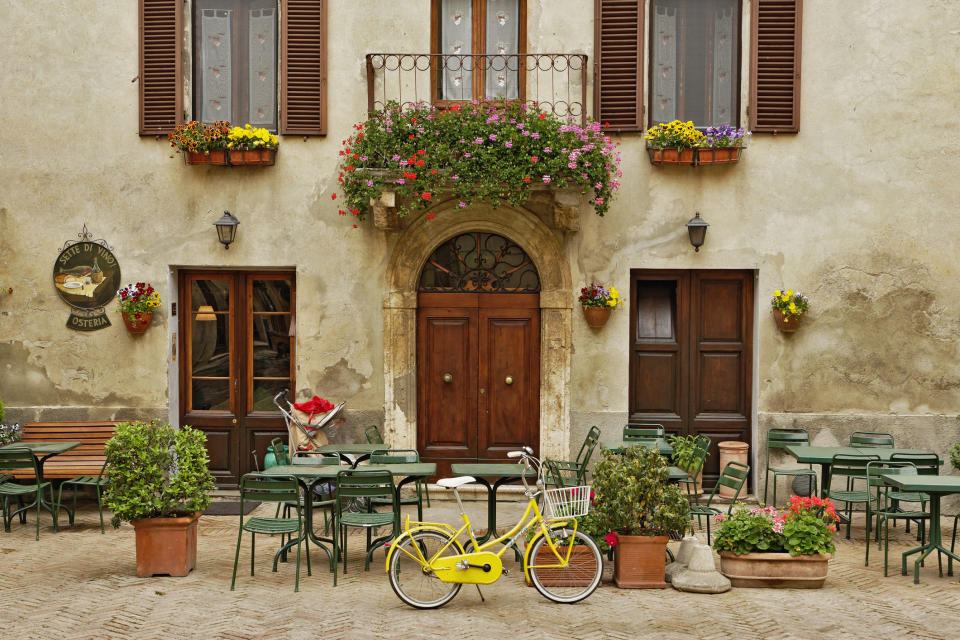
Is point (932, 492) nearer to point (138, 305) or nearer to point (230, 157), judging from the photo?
point (230, 157)

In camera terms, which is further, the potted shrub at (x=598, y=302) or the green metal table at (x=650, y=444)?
the potted shrub at (x=598, y=302)

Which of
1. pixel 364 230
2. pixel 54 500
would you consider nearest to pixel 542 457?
pixel 364 230

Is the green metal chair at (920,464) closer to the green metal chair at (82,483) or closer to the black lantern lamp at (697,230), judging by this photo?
the black lantern lamp at (697,230)

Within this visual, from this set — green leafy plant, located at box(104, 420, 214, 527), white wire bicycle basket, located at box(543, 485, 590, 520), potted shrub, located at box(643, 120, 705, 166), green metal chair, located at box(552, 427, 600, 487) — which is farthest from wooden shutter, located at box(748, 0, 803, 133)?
green leafy plant, located at box(104, 420, 214, 527)

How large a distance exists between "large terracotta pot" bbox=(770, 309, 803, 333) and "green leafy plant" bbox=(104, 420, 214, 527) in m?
6.41

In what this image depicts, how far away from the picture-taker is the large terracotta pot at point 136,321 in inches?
452

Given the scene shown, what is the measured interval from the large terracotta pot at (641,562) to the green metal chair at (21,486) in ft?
18.7

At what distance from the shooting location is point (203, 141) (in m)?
11.3

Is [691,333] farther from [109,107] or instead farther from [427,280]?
[109,107]

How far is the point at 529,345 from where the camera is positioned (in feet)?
38.7

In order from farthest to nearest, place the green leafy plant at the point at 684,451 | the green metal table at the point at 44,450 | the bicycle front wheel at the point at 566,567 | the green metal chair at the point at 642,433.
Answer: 1. the green metal chair at the point at 642,433
2. the green leafy plant at the point at 684,451
3. the green metal table at the point at 44,450
4. the bicycle front wheel at the point at 566,567

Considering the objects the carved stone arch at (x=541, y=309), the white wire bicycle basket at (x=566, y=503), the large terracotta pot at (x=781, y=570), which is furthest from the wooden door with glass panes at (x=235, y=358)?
the large terracotta pot at (x=781, y=570)

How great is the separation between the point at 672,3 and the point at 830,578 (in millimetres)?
6557

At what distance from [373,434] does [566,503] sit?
409cm
